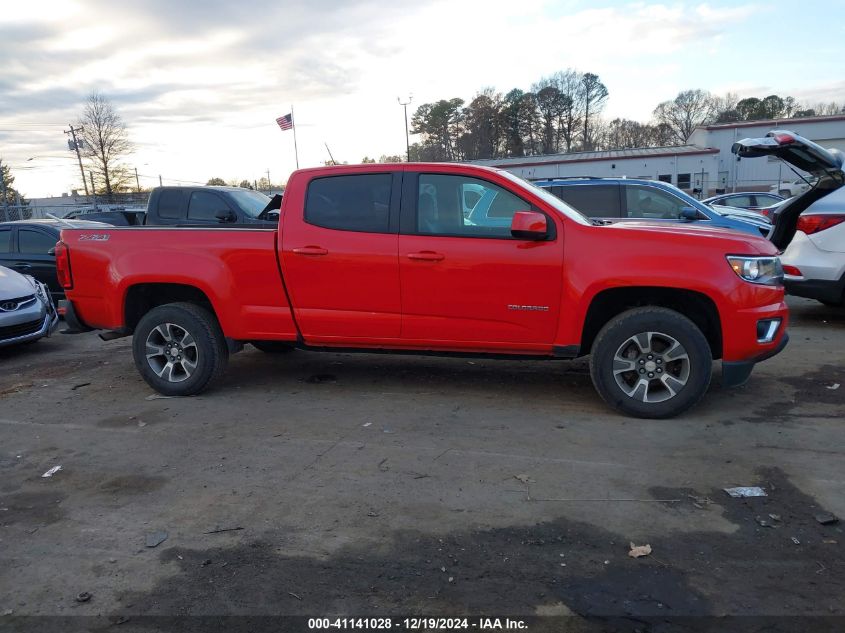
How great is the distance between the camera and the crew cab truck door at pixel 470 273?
4977mm

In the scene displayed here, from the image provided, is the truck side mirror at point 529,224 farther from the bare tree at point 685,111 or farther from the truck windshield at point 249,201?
the bare tree at point 685,111

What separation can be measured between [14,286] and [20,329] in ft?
1.84

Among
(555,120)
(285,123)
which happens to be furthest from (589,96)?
(285,123)

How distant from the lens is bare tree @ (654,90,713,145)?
88750mm

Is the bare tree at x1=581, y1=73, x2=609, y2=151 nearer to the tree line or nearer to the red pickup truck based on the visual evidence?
the tree line

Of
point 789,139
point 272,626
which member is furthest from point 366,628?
point 789,139

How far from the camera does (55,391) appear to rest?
6.37m

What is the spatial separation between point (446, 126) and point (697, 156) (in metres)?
34.5

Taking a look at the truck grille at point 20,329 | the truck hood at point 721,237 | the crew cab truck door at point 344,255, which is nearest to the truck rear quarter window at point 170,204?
the truck grille at point 20,329

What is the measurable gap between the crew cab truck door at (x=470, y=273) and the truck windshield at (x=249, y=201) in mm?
6636

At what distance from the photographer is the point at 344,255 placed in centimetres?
533

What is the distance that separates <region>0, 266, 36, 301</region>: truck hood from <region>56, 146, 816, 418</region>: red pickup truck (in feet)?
7.94

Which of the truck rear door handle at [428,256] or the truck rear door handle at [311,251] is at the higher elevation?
the truck rear door handle at [311,251]

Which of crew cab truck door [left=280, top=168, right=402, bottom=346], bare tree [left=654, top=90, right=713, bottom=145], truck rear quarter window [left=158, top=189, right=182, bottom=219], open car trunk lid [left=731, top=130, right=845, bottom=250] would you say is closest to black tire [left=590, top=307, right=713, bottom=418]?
crew cab truck door [left=280, top=168, right=402, bottom=346]
